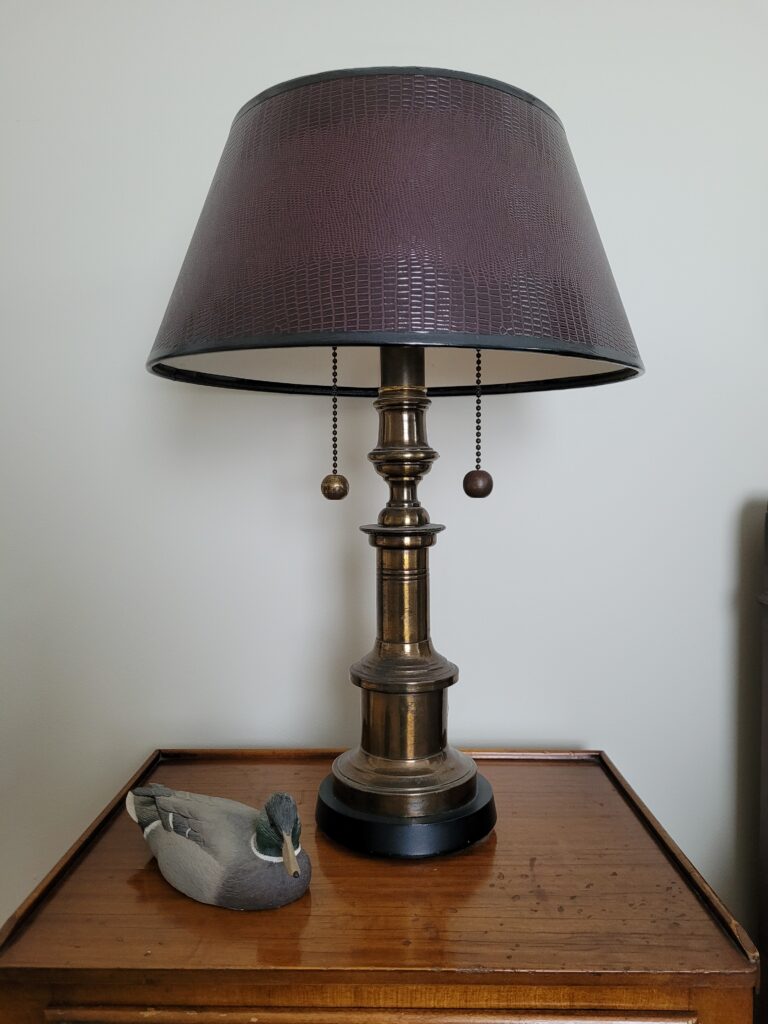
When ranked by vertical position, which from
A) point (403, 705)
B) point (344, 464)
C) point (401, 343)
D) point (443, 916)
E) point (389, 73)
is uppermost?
point (389, 73)

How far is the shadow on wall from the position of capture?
45.8 inches

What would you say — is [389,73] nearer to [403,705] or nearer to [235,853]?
[403,705]

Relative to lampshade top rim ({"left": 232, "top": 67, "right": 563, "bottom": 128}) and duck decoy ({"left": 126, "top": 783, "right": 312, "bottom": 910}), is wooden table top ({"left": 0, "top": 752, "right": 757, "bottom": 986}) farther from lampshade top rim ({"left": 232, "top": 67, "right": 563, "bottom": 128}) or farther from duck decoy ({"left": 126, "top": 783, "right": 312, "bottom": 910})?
lampshade top rim ({"left": 232, "top": 67, "right": 563, "bottom": 128})

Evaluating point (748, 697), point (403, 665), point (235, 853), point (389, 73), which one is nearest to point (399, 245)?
point (389, 73)

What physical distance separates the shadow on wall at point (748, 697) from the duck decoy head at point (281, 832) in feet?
2.48

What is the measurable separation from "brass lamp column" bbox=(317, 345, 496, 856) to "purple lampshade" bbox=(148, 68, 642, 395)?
20 centimetres

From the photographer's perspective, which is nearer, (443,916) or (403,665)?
(443,916)

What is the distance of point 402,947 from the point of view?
2.15 feet

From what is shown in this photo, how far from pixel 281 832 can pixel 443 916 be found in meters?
0.16

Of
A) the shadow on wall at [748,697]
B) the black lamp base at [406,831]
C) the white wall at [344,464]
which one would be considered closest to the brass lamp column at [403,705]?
the black lamp base at [406,831]

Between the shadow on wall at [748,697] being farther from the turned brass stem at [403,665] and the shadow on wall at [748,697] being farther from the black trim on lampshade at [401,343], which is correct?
the turned brass stem at [403,665]

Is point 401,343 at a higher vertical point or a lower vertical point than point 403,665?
higher

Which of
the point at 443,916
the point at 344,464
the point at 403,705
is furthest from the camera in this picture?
the point at 344,464

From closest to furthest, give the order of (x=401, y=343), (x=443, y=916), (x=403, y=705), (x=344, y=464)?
(x=401, y=343) < (x=443, y=916) < (x=403, y=705) < (x=344, y=464)
